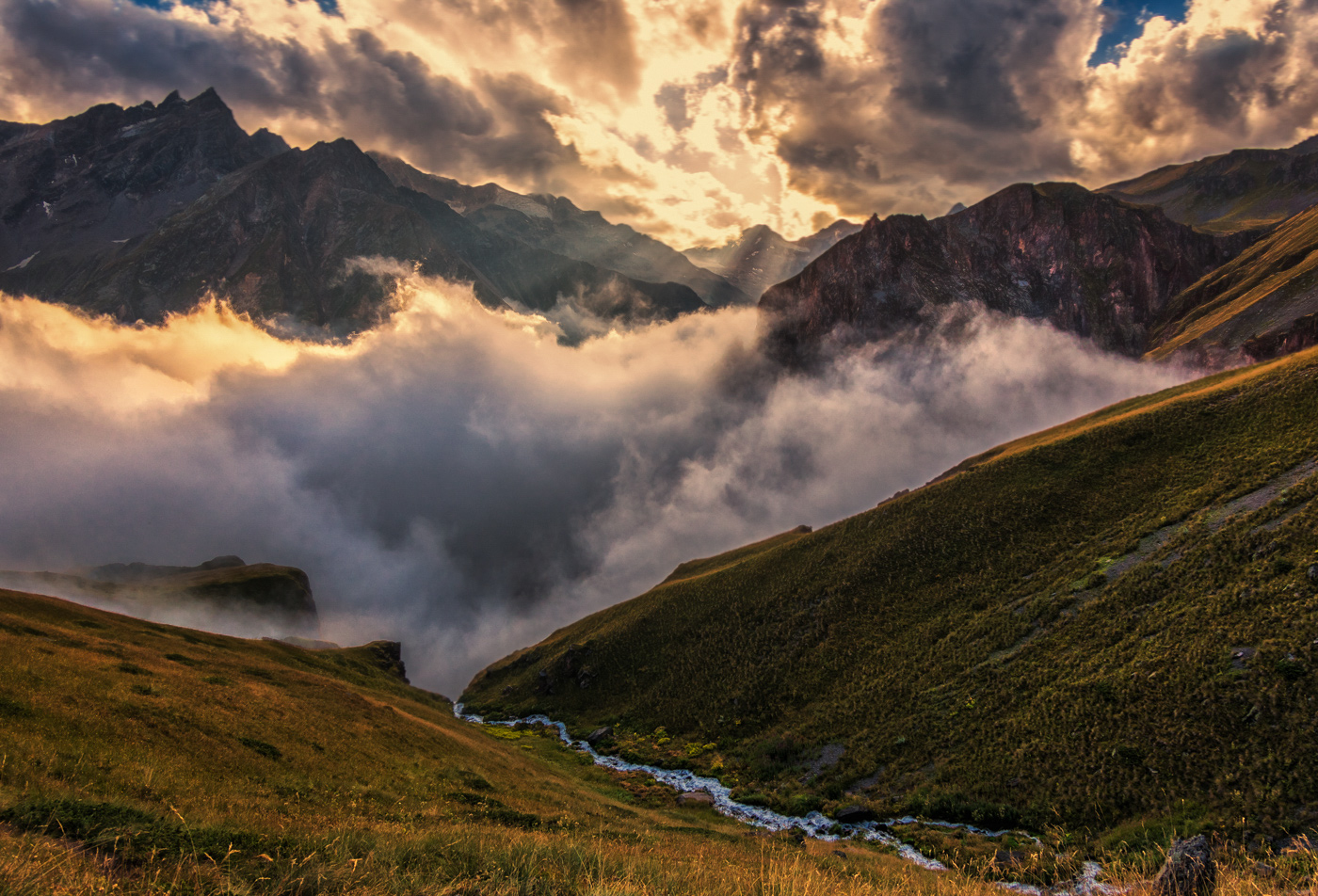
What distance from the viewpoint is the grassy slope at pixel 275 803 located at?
335 inches

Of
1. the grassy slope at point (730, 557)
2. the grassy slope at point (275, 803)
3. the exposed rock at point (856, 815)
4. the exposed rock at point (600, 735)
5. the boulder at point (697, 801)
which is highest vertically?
the grassy slope at point (730, 557)

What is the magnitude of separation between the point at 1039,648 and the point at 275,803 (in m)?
55.8

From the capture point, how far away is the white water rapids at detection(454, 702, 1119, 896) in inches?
978

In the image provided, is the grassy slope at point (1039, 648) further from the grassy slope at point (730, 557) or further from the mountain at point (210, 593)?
the mountain at point (210, 593)

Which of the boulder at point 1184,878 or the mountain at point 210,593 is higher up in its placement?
the boulder at point 1184,878

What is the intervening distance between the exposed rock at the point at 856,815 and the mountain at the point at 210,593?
17227cm

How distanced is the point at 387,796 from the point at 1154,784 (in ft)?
135

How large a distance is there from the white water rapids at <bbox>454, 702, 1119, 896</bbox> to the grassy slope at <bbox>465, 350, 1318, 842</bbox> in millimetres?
1818

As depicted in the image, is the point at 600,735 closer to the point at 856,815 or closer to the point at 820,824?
the point at 820,824

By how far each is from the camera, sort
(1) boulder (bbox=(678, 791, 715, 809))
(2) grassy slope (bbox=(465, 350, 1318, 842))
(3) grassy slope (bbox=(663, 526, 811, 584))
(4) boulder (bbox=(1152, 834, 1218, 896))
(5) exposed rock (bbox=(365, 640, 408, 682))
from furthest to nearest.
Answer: (3) grassy slope (bbox=(663, 526, 811, 584)) → (5) exposed rock (bbox=(365, 640, 408, 682)) → (1) boulder (bbox=(678, 791, 715, 809)) → (2) grassy slope (bbox=(465, 350, 1318, 842)) → (4) boulder (bbox=(1152, 834, 1218, 896))

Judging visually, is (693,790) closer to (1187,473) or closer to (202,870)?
(202,870)

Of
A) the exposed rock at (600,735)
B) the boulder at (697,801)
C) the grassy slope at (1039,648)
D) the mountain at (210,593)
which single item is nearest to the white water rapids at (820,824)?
the boulder at (697,801)

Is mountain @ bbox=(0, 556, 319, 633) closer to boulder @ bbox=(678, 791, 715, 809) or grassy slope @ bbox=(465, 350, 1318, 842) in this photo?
grassy slope @ bbox=(465, 350, 1318, 842)

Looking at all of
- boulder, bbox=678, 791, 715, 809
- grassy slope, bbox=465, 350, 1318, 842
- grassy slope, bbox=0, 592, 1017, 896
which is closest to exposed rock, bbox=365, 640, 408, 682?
grassy slope, bbox=465, 350, 1318, 842
